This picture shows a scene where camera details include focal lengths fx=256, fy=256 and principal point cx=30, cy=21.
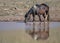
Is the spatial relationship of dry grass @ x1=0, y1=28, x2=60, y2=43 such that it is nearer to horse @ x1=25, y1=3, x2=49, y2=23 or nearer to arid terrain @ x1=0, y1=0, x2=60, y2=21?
horse @ x1=25, y1=3, x2=49, y2=23

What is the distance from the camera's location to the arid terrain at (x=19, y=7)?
8.37m

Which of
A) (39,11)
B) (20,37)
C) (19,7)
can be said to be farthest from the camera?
(19,7)

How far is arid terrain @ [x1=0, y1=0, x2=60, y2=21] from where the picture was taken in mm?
8367

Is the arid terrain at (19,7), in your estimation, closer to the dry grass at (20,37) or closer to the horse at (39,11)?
the horse at (39,11)

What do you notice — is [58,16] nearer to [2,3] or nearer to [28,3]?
[28,3]

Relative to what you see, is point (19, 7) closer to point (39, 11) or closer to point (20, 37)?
point (39, 11)

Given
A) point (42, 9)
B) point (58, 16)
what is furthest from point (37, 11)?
point (58, 16)

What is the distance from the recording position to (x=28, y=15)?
7668mm

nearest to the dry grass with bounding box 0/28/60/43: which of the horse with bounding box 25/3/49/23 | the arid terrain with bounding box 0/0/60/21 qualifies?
the horse with bounding box 25/3/49/23

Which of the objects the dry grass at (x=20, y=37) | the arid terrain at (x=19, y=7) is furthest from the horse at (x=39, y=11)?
the dry grass at (x=20, y=37)

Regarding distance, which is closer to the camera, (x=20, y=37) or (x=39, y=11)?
(x=20, y=37)

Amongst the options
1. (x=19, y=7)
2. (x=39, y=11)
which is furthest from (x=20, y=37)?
(x=19, y=7)

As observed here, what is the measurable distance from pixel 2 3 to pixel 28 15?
1.38m

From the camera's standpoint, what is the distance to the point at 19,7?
28.1 ft
